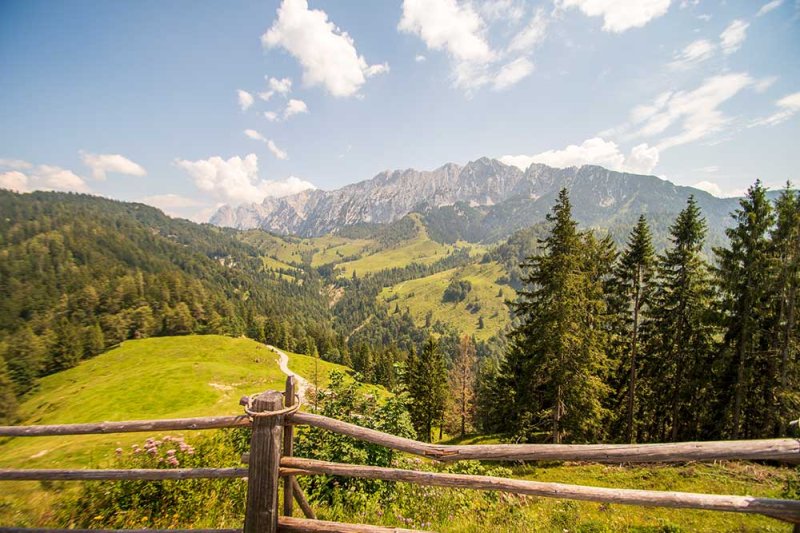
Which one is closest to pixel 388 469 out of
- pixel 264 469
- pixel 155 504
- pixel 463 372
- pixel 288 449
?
pixel 288 449

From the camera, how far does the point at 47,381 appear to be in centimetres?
8062

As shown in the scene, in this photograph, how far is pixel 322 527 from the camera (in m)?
4.96

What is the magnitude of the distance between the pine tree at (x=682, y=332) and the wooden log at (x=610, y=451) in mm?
27304

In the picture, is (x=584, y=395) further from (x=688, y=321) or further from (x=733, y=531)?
(x=733, y=531)

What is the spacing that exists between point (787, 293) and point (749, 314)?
7.40 feet

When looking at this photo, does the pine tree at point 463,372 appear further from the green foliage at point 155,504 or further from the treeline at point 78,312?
the treeline at point 78,312

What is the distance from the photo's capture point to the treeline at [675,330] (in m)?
22.2

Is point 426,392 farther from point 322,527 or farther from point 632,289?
point 322,527

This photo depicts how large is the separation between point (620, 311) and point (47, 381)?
11597 cm

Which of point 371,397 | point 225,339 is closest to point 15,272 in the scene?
point 225,339

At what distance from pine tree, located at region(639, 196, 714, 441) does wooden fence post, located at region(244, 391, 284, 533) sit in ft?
101

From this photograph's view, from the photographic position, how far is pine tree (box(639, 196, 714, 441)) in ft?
85.7

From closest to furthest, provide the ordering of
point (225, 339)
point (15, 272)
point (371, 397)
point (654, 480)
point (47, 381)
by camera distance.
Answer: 1. point (371, 397)
2. point (654, 480)
3. point (47, 381)
4. point (225, 339)
5. point (15, 272)

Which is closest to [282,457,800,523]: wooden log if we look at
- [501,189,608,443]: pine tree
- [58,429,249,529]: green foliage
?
[58,429,249,529]: green foliage
